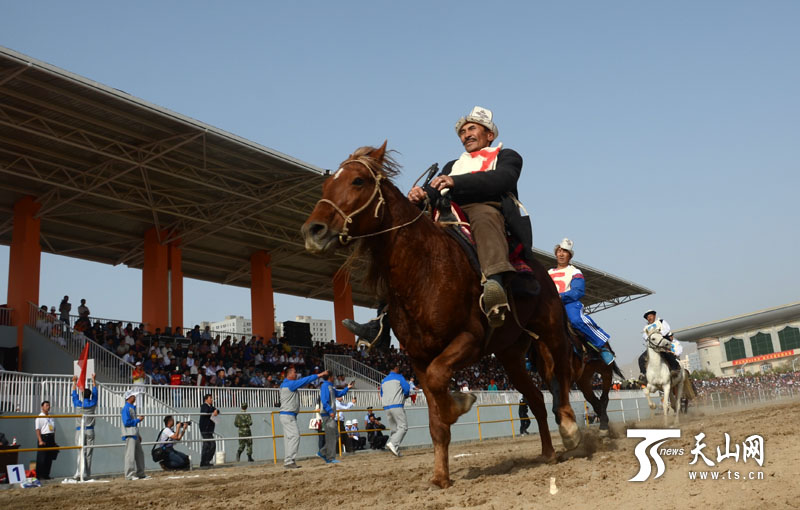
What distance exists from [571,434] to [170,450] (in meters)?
11.2

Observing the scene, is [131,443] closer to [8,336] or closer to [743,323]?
[8,336]

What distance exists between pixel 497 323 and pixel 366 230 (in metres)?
1.19


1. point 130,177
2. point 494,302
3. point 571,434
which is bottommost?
point 571,434

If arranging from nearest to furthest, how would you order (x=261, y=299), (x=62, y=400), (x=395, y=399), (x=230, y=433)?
(x=395, y=399) → (x=62, y=400) → (x=230, y=433) → (x=261, y=299)

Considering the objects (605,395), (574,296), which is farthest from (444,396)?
(605,395)

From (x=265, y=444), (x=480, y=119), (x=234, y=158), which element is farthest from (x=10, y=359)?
(x=480, y=119)

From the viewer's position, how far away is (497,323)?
4.91 m

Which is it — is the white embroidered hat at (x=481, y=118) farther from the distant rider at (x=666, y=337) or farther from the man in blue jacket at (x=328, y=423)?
the distant rider at (x=666, y=337)

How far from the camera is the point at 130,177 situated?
25219 mm

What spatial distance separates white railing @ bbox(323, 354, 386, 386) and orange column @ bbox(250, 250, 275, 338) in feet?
16.4

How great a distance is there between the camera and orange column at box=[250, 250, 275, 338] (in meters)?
35.1

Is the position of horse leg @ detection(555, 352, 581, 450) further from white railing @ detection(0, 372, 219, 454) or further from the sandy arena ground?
white railing @ detection(0, 372, 219, 454)

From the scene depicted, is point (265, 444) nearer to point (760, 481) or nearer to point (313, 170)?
point (313, 170)

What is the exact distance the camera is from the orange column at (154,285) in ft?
96.4
